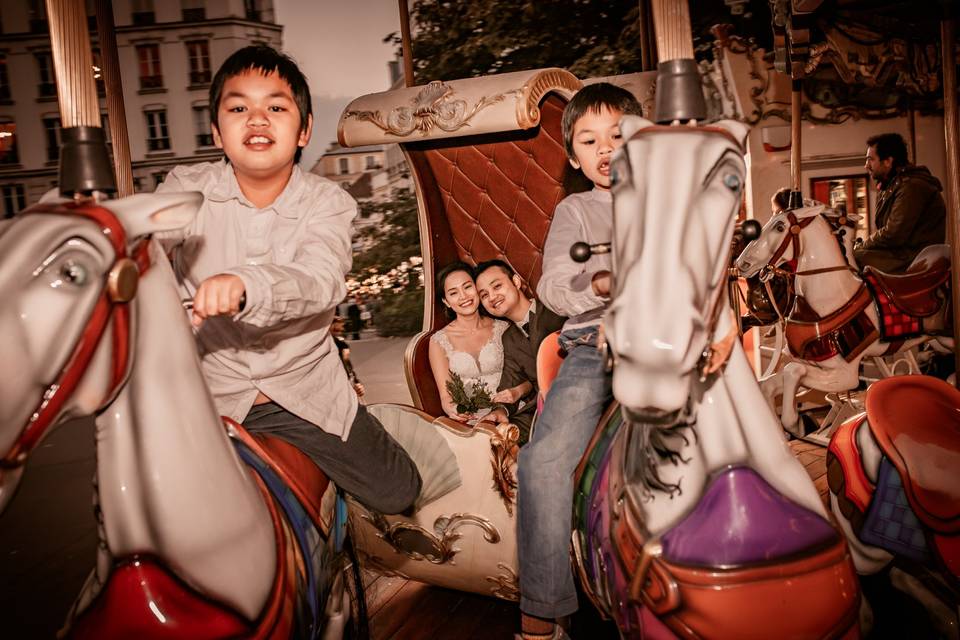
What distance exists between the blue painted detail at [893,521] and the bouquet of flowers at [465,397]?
170cm

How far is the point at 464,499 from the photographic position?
225 centimetres

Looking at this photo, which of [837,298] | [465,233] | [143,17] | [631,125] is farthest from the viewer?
[143,17]

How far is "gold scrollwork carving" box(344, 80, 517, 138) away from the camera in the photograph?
9.03 ft

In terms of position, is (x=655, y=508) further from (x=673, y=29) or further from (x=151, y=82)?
(x=151, y=82)

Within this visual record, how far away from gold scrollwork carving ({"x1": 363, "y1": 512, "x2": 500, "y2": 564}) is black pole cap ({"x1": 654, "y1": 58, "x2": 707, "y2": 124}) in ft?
4.97

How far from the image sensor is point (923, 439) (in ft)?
5.74

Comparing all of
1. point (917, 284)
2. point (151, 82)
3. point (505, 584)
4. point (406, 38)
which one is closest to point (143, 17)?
point (151, 82)

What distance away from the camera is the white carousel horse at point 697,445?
1008 millimetres

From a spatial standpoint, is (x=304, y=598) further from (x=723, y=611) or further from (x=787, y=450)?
(x=787, y=450)

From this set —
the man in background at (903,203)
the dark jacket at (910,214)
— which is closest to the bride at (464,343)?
the dark jacket at (910,214)

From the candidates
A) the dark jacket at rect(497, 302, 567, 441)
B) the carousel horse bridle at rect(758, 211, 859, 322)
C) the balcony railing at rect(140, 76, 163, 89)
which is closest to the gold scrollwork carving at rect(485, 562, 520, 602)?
the dark jacket at rect(497, 302, 567, 441)

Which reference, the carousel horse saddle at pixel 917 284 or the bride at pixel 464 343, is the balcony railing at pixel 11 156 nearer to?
the bride at pixel 464 343

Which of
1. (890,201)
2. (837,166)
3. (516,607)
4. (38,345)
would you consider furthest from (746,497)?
(837,166)

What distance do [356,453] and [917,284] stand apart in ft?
12.2
